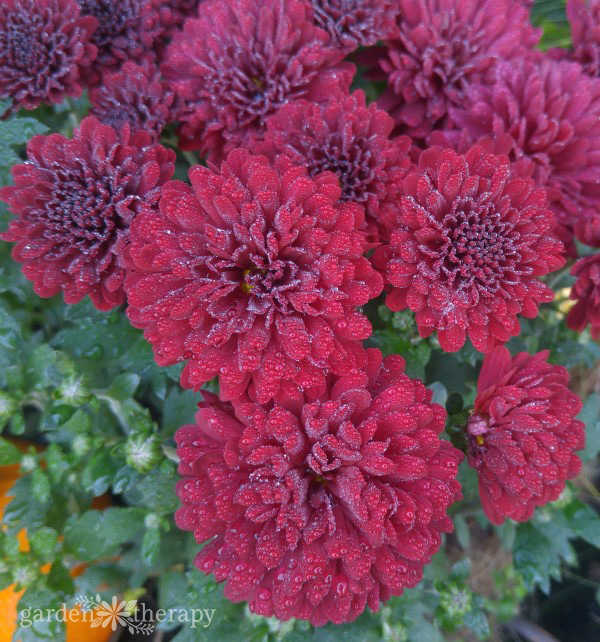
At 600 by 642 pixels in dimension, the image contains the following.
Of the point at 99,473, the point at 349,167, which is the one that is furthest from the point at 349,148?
the point at 99,473

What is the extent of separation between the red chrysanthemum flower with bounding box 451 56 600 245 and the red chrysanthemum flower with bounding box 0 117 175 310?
1.48ft

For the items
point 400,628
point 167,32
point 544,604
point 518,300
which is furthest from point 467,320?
point 544,604

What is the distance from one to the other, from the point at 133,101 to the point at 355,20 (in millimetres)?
337

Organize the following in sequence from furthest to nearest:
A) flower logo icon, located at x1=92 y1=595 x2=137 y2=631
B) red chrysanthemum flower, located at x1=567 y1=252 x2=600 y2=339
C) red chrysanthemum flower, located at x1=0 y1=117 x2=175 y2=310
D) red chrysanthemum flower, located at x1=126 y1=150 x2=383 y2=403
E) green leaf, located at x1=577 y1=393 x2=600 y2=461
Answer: green leaf, located at x1=577 y1=393 x2=600 y2=461 → flower logo icon, located at x1=92 y1=595 x2=137 y2=631 → red chrysanthemum flower, located at x1=567 y1=252 x2=600 y2=339 → red chrysanthemum flower, located at x1=0 y1=117 x2=175 y2=310 → red chrysanthemum flower, located at x1=126 y1=150 x2=383 y2=403

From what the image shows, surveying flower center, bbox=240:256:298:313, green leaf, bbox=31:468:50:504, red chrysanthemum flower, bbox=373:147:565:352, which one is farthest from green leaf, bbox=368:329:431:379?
green leaf, bbox=31:468:50:504

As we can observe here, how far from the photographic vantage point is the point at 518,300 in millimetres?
633

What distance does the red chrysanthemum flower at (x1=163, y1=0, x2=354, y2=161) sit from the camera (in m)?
0.75

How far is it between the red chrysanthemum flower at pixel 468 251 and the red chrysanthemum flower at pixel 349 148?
59 mm

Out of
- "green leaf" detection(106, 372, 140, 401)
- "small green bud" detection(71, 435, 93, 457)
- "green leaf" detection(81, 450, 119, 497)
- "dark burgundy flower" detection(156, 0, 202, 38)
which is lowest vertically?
"green leaf" detection(81, 450, 119, 497)

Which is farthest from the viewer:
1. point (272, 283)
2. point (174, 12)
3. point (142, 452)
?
point (174, 12)

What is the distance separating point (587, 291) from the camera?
799 mm

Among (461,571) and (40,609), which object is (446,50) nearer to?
(461,571)

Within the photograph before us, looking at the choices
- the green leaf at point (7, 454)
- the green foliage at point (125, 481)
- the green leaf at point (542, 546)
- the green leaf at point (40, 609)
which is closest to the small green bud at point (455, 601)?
the green foliage at point (125, 481)

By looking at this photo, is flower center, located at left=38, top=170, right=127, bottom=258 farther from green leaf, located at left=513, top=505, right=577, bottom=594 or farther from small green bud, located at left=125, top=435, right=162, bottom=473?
green leaf, located at left=513, top=505, right=577, bottom=594
